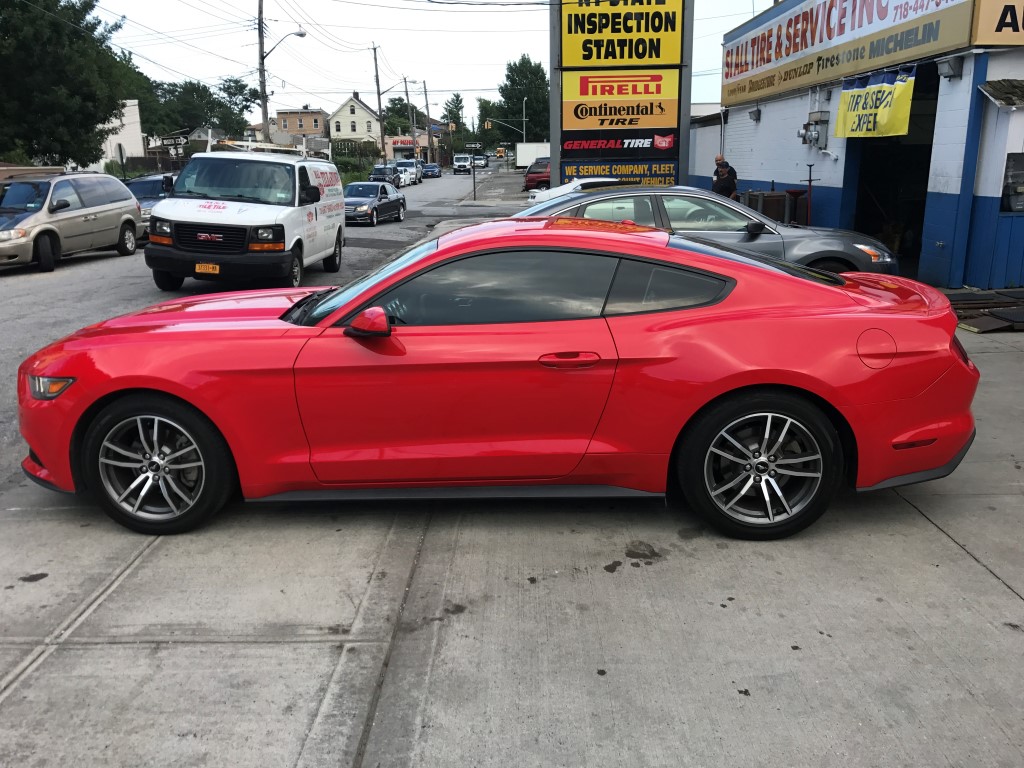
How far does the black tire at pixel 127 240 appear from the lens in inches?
649

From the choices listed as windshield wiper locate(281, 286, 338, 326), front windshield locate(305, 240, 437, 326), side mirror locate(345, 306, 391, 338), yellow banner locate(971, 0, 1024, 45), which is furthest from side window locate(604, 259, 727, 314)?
yellow banner locate(971, 0, 1024, 45)

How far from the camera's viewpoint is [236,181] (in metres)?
12.1

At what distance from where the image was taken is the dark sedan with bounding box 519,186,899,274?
340 inches

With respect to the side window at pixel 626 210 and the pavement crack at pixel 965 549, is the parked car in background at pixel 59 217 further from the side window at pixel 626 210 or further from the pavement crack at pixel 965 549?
the pavement crack at pixel 965 549

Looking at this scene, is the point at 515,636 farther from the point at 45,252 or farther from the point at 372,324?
the point at 45,252

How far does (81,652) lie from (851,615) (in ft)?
9.91

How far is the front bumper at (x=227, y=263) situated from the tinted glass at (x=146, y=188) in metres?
9.80

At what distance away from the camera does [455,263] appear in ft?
13.6

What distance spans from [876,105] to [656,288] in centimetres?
1027

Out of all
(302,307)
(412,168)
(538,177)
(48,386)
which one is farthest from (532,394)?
(412,168)

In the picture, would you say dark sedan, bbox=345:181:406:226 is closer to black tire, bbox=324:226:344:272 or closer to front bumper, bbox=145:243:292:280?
black tire, bbox=324:226:344:272

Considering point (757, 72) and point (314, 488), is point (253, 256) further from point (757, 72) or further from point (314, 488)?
point (757, 72)

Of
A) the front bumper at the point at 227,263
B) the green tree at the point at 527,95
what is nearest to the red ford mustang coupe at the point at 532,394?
the front bumper at the point at 227,263

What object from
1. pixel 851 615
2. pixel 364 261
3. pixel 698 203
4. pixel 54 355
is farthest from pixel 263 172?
pixel 851 615
